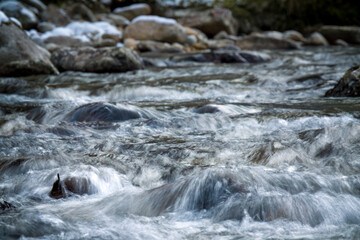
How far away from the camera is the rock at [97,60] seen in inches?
325

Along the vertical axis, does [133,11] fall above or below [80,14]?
above

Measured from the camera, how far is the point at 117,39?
46.9ft

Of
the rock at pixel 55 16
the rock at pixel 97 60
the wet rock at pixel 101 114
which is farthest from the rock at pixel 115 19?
the wet rock at pixel 101 114

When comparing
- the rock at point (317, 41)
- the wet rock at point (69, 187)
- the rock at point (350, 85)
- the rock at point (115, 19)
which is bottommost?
the rock at point (115, 19)

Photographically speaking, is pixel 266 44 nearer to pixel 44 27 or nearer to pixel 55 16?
pixel 44 27

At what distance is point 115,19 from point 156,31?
335 cm

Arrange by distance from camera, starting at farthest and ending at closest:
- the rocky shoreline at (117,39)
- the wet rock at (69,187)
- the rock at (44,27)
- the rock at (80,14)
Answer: the rock at (80,14)
the rock at (44,27)
the rocky shoreline at (117,39)
the wet rock at (69,187)

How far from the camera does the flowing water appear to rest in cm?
198

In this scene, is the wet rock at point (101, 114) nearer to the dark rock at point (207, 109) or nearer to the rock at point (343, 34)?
the dark rock at point (207, 109)

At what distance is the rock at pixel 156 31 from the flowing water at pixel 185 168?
9.30 m

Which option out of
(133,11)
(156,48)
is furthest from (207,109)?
(133,11)

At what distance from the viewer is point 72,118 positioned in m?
4.23

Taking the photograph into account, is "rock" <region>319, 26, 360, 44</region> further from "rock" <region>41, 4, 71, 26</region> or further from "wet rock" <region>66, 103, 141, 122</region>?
"wet rock" <region>66, 103, 141, 122</region>

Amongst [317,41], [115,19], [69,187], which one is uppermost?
[69,187]
